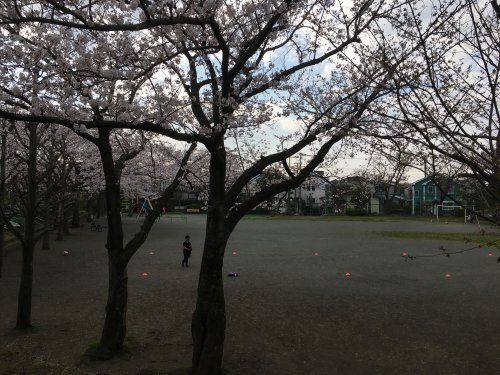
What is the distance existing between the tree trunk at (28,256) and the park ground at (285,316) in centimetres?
35

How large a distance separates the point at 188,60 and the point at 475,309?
831 centimetres

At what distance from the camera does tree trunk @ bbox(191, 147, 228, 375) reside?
20.4 ft

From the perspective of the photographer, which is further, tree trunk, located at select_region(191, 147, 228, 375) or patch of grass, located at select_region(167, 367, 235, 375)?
patch of grass, located at select_region(167, 367, 235, 375)

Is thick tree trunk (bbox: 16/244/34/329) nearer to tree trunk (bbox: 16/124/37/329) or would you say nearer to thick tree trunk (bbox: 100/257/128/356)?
tree trunk (bbox: 16/124/37/329)

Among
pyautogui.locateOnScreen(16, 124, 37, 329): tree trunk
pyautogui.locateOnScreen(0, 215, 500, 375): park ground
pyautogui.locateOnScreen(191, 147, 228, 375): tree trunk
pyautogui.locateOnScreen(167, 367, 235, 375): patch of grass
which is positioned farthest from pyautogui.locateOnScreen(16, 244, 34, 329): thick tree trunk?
pyautogui.locateOnScreen(191, 147, 228, 375): tree trunk

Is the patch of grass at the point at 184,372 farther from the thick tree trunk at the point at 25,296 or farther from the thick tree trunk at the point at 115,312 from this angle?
the thick tree trunk at the point at 25,296

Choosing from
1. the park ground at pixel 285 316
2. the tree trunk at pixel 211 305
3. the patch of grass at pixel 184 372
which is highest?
the tree trunk at pixel 211 305

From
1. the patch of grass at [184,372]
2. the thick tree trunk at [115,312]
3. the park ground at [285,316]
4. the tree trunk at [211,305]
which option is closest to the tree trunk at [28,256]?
the park ground at [285,316]

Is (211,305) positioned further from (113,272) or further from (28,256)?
(28,256)

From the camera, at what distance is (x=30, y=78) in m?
6.57

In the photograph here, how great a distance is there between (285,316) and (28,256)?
523 centimetres

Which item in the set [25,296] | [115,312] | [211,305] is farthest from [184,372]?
[25,296]

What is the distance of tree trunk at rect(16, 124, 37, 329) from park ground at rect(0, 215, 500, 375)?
0.35 meters

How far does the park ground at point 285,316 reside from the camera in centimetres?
720
